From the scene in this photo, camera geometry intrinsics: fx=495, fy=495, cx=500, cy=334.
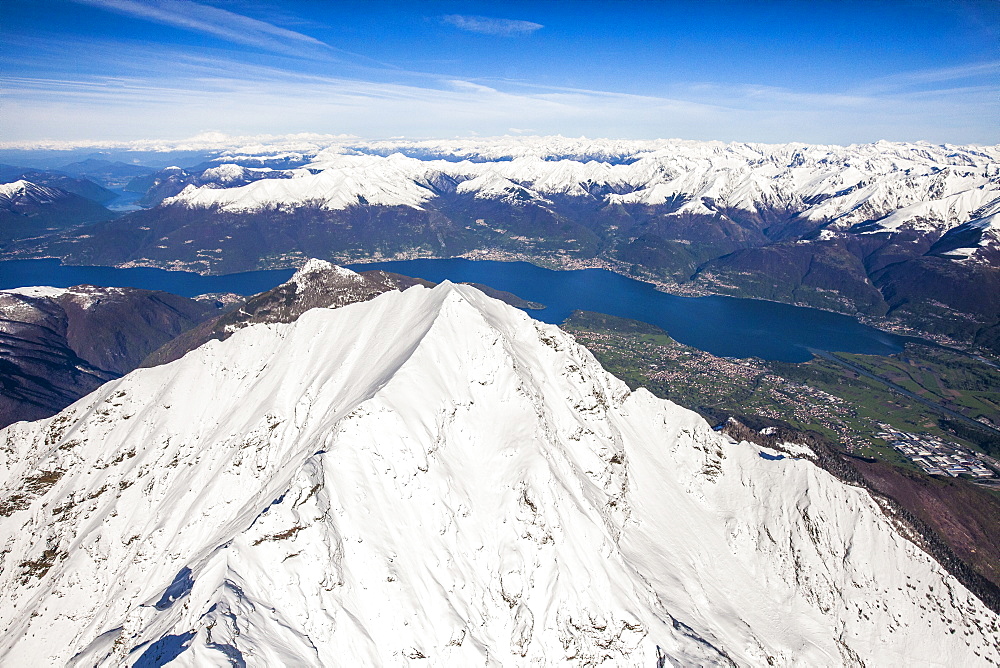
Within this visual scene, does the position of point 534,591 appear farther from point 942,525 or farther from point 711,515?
point 942,525

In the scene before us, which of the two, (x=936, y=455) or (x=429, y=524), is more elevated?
(x=429, y=524)

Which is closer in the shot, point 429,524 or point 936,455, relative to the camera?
point 429,524

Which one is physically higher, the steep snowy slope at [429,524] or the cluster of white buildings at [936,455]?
the steep snowy slope at [429,524]

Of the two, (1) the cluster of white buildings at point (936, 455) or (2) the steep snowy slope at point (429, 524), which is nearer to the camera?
(2) the steep snowy slope at point (429, 524)

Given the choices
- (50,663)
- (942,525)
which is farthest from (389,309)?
(942,525)
